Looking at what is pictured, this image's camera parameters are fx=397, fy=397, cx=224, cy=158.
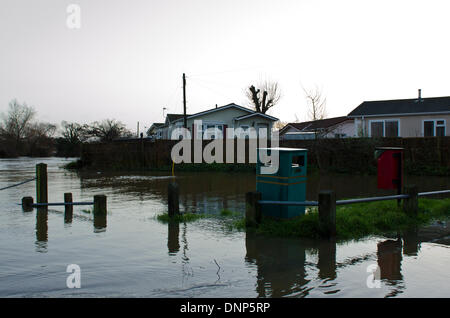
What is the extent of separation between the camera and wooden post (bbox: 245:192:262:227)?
8047 mm

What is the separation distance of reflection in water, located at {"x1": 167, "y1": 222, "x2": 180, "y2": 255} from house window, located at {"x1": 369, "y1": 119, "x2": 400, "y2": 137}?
88.7 ft

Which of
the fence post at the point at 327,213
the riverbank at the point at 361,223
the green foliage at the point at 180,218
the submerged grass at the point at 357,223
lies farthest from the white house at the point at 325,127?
the fence post at the point at 327,213

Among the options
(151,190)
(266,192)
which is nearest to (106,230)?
(266,192)

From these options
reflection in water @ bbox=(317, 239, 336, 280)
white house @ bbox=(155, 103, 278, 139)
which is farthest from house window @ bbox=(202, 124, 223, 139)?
reflection in water @ bbox=(317, 239, 336, 280)

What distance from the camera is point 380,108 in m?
33.3

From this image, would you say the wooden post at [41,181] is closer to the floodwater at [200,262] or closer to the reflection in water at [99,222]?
the floodwater at [200,262]

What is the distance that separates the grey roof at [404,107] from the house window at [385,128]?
0.75 meters

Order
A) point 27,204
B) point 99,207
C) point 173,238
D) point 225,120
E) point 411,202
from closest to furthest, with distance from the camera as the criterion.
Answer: point 173,238, point 411,202, point 99,207, point 27,204, point 225,120

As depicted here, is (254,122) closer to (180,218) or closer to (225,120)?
(225,120)

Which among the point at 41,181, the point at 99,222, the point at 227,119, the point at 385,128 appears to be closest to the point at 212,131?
the point at 227,119

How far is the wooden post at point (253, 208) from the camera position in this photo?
317 inches

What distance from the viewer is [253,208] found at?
8156 millimetres

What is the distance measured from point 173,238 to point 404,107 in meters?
29.6

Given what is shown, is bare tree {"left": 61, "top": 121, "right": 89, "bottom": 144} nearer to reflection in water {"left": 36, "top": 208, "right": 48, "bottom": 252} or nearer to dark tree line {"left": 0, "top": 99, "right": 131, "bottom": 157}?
dark tree line {"left": 0, "top": 99, "right": 131, "bottom": 157}
